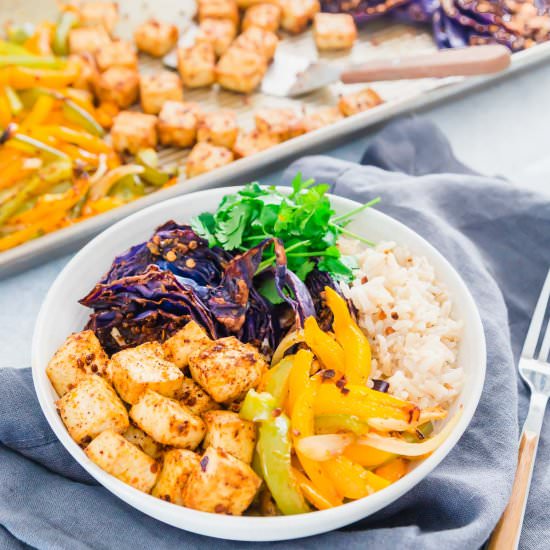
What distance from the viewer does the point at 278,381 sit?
1.98m

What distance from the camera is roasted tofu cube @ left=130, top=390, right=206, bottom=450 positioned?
183cm

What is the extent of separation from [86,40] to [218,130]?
972 mm

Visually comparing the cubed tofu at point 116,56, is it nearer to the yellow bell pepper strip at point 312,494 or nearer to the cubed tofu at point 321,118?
the cubed tofu at point 321,118

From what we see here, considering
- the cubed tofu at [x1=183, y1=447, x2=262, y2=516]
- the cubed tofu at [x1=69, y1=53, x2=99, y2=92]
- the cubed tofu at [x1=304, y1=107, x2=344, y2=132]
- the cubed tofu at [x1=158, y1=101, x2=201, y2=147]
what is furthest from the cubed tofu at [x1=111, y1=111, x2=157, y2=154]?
the cubed tofu at [x1=183, y1=447, x2=262, y2=516]

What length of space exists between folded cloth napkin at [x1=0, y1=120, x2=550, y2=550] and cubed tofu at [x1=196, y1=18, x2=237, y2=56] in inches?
48.3

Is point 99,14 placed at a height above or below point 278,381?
above

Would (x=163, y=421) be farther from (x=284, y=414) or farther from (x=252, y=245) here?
(x=252, y=245)

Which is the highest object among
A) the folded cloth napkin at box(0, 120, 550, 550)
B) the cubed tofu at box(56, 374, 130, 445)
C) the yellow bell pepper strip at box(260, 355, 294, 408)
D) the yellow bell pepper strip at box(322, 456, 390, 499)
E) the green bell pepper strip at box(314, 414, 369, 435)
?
the cubed tofu at box(56, 374, 130, 445)

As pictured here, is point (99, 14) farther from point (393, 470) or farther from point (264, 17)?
point (393, 470)

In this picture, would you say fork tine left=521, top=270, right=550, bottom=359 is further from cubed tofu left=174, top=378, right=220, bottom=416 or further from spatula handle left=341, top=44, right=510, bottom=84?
spatula handle left=341, top=44, right=510, bottom=84

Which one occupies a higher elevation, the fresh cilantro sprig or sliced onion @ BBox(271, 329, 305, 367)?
the fresh cilantro sprig

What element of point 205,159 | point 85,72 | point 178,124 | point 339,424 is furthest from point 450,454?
point 85,72

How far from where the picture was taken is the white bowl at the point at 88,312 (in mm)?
1758

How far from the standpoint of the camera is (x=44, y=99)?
338 cm
